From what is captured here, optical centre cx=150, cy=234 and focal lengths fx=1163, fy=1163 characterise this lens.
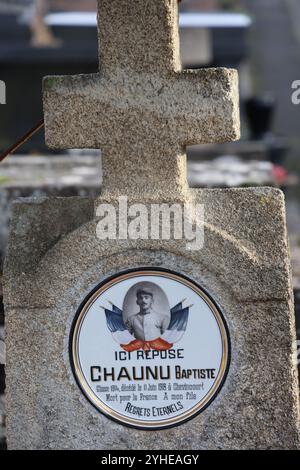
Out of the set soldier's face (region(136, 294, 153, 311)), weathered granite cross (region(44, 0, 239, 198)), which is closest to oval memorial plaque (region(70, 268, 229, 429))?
soldier's face (region(136, 294, 153, 311))

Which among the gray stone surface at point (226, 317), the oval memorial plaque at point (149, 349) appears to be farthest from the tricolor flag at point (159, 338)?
the gray stone surface at point (226, 317)

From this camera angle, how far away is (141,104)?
4750 mm

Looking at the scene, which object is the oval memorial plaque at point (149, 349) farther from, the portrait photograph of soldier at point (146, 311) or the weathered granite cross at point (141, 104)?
the weathered granite cross at point (141, 104)

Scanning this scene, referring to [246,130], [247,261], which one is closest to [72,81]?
[247,261]

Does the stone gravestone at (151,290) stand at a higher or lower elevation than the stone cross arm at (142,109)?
lower

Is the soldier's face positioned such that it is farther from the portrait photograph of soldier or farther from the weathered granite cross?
the weathered granite cross

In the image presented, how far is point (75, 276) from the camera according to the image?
15.7ft

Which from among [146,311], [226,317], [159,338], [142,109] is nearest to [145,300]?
[146,311]

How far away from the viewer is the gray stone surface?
15.6 ft

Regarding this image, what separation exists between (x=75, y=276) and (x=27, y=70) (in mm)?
17537

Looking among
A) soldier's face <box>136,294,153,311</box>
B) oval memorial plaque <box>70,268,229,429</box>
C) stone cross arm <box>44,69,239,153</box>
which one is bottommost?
oval memorial plaque <box>70,268,229,429</box>

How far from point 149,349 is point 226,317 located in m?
0.34

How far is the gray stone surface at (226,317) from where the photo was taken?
4758 millimetres

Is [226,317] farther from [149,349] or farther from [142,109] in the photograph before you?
[142,109]
